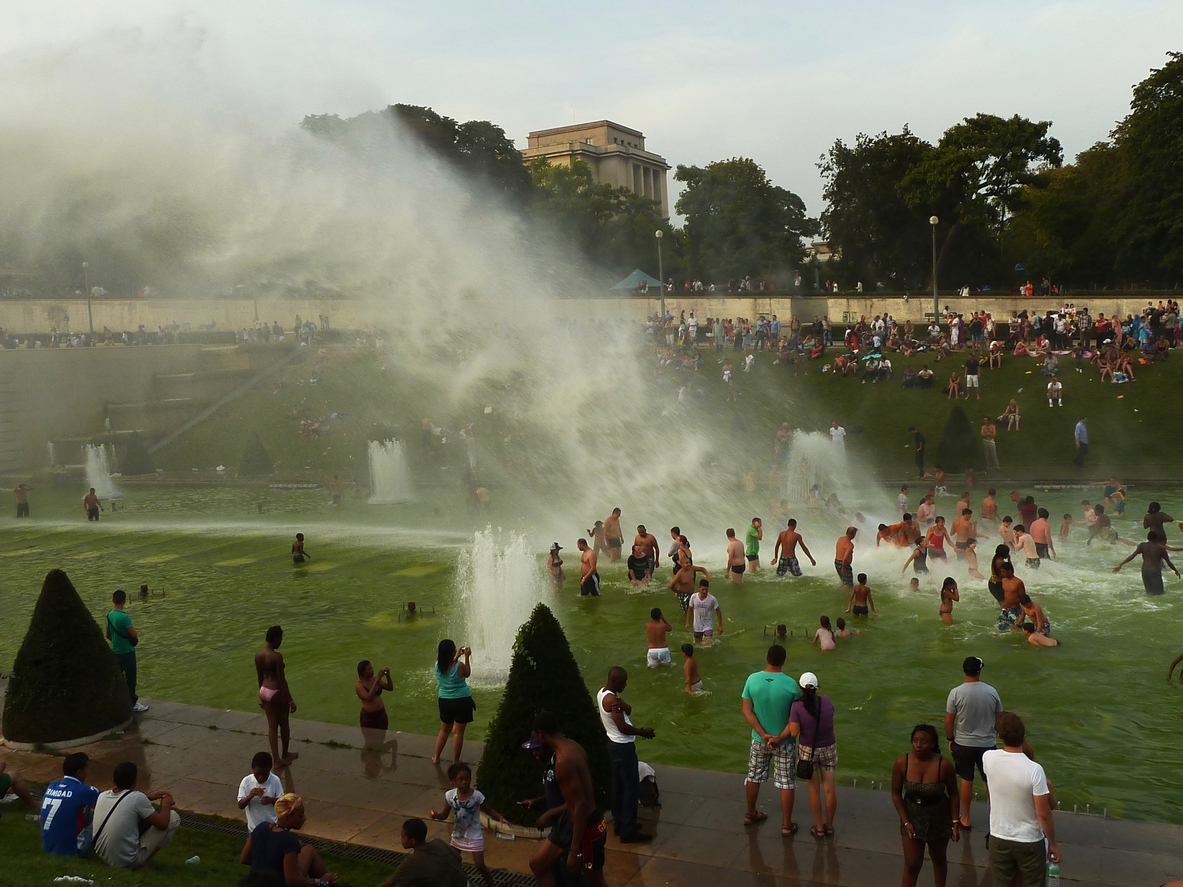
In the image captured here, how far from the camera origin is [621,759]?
8102 millimetres

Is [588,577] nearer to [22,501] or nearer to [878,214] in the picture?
[22,501]

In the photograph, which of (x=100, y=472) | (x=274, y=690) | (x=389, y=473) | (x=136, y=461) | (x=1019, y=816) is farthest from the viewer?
(x=136, y=461)

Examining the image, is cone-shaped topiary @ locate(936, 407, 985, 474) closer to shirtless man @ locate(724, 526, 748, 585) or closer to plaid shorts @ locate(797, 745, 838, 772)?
shirtless man @ locate(724, 526, 748, 585)

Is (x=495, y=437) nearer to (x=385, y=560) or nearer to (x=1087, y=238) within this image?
(x=385, y=560)

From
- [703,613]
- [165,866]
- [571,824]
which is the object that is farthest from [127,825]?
[703,613]

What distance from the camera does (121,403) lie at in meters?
47.3

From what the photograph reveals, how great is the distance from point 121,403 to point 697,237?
3883 cm

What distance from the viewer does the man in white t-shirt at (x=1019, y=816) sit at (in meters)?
6.25

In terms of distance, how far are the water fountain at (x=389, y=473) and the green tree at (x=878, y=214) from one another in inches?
1317

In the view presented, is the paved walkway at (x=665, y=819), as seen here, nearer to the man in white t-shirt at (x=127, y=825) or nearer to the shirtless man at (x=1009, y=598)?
the man in white t-shirt at (x=127, y=825)

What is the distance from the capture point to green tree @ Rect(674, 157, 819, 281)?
6400 centimetres

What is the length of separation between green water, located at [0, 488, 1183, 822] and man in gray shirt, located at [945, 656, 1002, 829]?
5.92 ft

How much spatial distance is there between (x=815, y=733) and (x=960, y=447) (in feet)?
77.0

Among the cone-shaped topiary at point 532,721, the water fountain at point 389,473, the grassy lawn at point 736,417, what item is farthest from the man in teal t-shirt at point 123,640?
the grassy lawn at point 736,417
